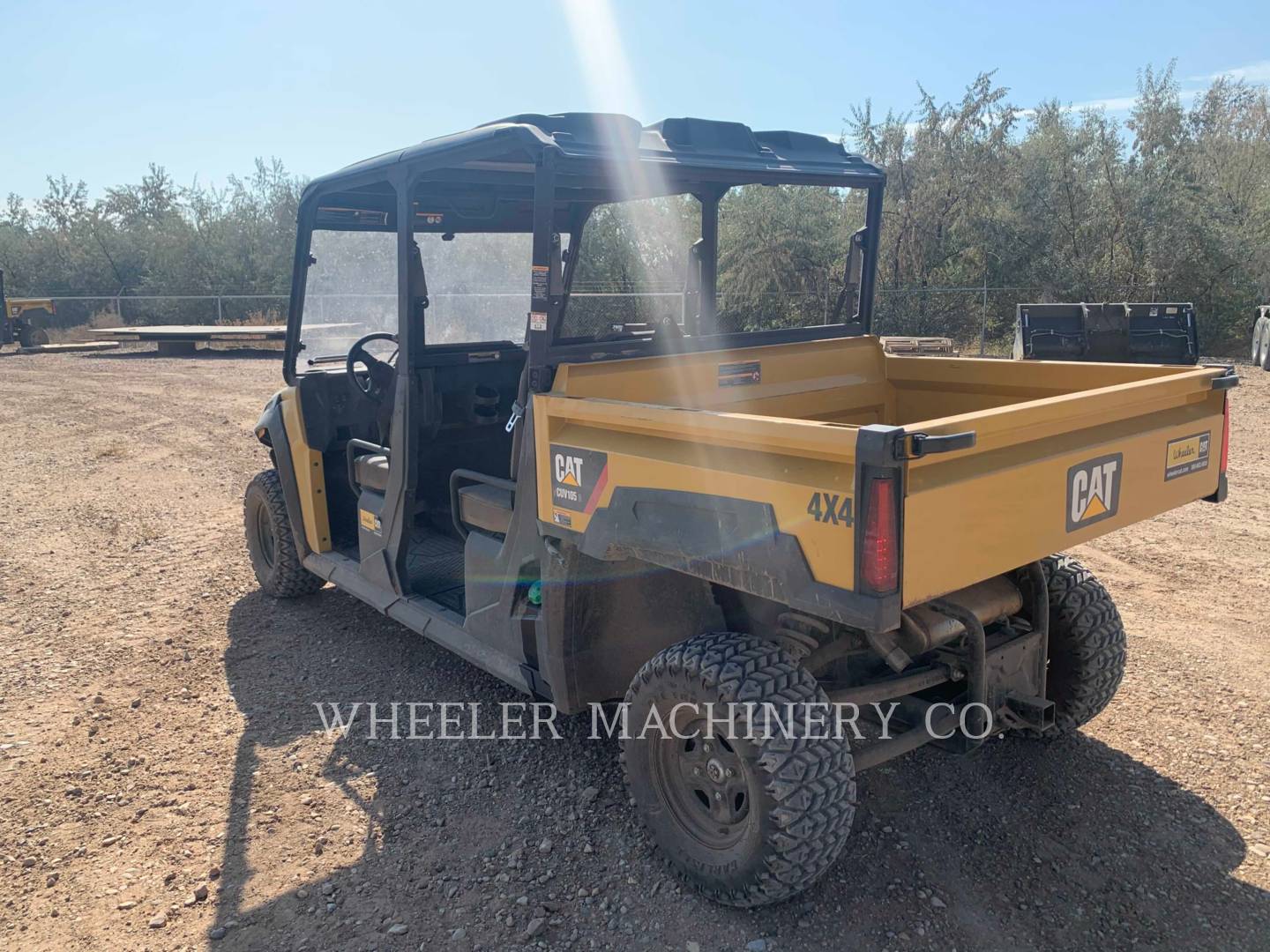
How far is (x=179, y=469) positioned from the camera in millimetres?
9148

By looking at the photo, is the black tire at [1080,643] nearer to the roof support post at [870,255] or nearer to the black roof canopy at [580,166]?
the roof support post at [870,255]

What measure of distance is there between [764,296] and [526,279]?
1184 millimetres

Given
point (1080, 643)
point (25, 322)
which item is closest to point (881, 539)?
point (1080, 643)

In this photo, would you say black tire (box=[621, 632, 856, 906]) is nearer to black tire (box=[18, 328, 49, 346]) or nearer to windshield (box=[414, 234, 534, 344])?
windshield (box=[414, 234, 534, 344])

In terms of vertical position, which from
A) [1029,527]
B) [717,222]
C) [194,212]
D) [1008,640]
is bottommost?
[1008,640]

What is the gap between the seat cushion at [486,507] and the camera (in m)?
3.55

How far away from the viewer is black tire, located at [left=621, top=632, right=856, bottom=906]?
259 centimetres

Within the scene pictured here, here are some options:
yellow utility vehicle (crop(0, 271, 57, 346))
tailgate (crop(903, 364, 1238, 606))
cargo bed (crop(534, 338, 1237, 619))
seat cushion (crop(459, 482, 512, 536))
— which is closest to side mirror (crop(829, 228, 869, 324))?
cargo bed (crop(534, 338, 1237, 619))

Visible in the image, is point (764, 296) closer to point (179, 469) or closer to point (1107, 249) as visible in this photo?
point (179, 469)

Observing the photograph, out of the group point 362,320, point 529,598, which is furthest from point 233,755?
point 362,320

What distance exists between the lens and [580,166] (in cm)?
331

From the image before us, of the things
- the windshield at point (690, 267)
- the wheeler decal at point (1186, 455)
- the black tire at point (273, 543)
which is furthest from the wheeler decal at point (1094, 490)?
the black tire at point (273, 543)

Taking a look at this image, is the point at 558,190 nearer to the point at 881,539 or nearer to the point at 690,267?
the point at 690,267

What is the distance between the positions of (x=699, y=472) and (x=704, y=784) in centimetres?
99
